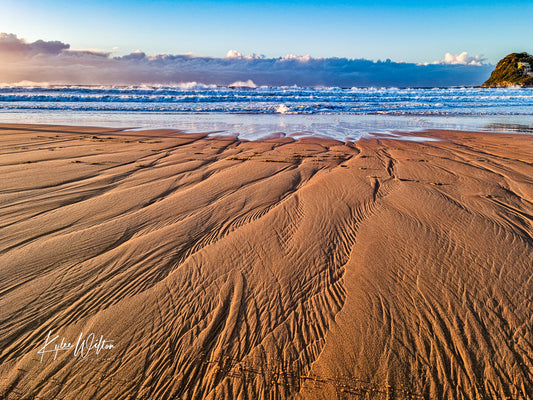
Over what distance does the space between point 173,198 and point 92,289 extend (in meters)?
1.95

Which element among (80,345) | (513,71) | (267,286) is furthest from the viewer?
(513,71)

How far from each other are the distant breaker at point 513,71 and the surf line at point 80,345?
6623 cm

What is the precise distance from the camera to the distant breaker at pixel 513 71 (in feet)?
168

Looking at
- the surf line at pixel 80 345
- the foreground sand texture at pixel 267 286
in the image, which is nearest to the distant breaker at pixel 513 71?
the foreground sand texture at pixel 267 286

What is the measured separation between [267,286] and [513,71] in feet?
262

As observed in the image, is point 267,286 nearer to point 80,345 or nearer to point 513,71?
point 80,345

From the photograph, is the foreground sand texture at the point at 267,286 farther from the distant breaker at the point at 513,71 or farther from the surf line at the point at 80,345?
the distant breaker at the point at 513,71

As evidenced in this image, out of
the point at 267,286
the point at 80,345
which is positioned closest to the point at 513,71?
the point at 267,286

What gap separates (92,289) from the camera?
7.26 ft

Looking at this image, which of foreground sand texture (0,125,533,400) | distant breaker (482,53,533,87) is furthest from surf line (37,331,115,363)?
distant breaker (482,53,533,87)

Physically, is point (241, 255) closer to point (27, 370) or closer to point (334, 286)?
point (334, 286)

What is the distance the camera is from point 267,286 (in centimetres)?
233

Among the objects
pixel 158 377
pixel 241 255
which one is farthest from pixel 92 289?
pixel 241 255

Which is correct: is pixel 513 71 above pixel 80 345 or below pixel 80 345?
above
